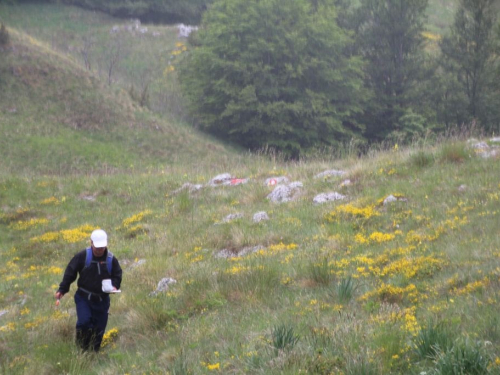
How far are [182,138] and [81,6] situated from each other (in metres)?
31.1

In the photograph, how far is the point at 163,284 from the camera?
854cm

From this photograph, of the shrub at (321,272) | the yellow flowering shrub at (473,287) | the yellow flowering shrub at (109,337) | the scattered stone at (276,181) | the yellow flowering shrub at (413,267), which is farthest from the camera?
the scattered stone at (276,181)

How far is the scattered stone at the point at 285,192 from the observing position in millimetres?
13393

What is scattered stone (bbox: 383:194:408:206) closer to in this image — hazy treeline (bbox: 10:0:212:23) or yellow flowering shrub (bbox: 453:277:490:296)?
yellow flowering shrub (bbox: 453:277:490:296)

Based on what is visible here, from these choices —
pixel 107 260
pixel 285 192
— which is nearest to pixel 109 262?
pixel 107 260

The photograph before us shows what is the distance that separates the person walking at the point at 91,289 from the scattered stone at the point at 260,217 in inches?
195

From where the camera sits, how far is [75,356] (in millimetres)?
6703

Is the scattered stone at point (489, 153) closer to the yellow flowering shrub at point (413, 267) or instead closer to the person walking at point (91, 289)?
the yellow flowering shrub at point (413, 267)

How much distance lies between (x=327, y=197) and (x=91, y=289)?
6.75 metres

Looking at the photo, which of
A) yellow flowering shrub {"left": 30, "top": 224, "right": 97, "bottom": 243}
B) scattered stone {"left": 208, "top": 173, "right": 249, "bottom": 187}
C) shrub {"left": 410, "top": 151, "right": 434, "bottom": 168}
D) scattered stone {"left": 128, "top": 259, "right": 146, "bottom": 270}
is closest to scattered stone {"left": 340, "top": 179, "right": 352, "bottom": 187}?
shrub {"left": 410, "top": 151, "right": 434, "bottom": 168}

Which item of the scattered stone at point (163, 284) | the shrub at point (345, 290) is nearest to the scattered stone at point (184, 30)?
the scattered stone at point (163, 284)

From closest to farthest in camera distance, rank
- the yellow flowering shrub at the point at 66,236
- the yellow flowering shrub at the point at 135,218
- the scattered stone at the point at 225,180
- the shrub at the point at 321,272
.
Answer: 1. the shrub at the point at 321,272
2. the yellow flowering shrub at the point at 66,236
3. the yellow flowering shrub at the point at 135,218
4. the scattered stone at the point at 225,180

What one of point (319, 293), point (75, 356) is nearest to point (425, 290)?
point (319, 293)

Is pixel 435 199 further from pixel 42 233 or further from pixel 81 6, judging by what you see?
pixel 81 6
